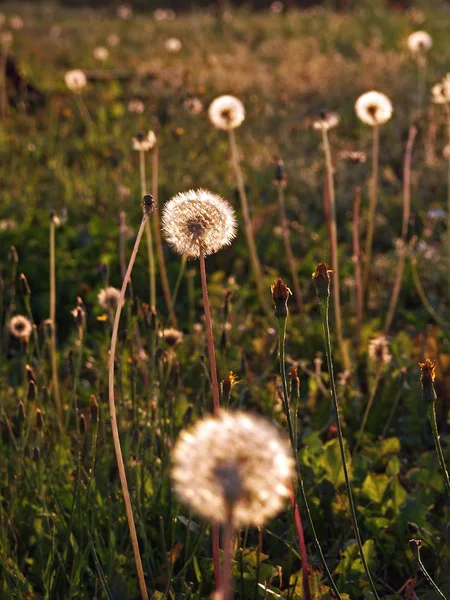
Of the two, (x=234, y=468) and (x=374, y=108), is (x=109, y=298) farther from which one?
(x=234, y=468)

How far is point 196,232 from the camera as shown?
1.56 metres

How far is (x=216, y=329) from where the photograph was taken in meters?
3.51

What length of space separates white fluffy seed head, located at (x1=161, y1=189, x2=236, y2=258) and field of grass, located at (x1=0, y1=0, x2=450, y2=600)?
36 cm

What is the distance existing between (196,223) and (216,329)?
1.95 meters

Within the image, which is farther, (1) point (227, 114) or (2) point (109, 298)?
(1) point (227, 114)

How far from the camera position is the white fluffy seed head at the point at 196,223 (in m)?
1.58

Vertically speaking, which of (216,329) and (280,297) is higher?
(216,329)

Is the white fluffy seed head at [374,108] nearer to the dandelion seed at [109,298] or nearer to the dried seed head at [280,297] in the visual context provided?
the dandelion seed at [109,298]

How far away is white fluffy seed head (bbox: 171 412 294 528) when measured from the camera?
86cm

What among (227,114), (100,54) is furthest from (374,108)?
(100,54)

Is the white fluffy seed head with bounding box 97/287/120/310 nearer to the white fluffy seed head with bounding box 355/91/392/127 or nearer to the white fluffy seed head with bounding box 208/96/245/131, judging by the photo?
the white fluffy seed head with bounding box 208/96/245/131

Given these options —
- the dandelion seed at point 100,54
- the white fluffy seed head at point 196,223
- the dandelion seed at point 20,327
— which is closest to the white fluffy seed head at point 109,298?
the dandelion seed at point 20,327

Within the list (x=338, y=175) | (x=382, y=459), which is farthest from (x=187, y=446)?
(x=338, y=175)

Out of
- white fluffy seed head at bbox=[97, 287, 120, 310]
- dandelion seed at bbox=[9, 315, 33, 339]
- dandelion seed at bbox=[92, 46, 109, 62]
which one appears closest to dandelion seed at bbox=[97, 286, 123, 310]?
white fluffy seed head at bbox=[97, 287, 120, 310]
